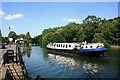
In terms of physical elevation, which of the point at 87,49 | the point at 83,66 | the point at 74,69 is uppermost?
the point at 87,49

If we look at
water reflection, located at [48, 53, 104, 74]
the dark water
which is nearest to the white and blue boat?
the dark water

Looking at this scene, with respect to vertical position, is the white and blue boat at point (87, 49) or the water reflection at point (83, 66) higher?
the white and blue boat at point (87, 49)

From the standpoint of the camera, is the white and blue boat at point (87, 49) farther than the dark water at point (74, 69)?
Yes

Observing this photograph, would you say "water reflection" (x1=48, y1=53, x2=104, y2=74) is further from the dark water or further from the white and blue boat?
the white and blue boat

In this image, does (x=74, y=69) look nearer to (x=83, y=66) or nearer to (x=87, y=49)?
(x=83, y=66)

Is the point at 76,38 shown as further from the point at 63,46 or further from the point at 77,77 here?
the point at 77,77

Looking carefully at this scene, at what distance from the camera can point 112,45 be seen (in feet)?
410

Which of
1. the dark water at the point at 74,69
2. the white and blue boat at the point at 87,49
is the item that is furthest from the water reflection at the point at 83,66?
the white and blue boat at the point at 87,49

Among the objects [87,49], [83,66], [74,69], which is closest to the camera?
[74,69]

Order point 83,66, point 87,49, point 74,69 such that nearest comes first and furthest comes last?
point 74,69
point 83,66
point 87,49

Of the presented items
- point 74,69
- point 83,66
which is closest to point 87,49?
point 83,66

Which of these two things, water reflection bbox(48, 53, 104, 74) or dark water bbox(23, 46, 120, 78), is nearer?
dark water bbox(23, 46, 120, 78)

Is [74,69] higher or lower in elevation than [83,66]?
lower

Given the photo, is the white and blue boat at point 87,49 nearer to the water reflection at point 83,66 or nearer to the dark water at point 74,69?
the dark water at point 74,69
